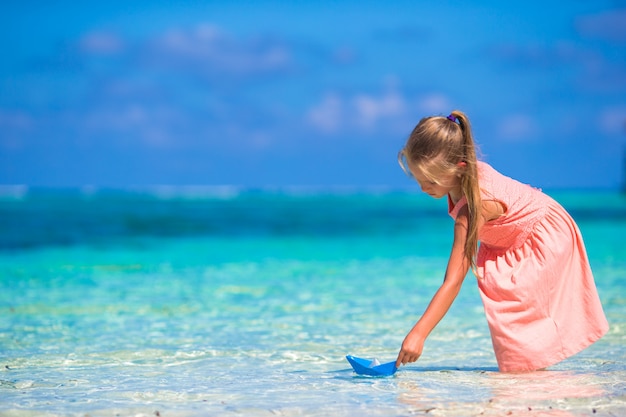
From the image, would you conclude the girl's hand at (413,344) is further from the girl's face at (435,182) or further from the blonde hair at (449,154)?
the girl's face at (435,182)

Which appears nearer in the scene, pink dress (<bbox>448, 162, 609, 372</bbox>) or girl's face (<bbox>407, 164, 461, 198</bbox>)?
girl's face (<bbox>407, 164, 461, 198</bbox>)

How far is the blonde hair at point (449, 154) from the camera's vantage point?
3186mm

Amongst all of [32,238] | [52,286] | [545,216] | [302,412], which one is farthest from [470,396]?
[32,238]

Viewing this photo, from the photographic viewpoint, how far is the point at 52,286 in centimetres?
859

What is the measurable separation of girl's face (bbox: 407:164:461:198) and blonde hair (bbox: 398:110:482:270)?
15 millimetres

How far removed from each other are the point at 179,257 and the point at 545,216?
10220mm

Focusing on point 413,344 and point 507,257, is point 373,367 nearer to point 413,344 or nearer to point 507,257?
point 413,344

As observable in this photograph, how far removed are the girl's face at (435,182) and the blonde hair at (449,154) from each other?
0.02m

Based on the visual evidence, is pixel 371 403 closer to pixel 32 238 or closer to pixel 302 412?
pixel 302 412

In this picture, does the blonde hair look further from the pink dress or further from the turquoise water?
the turquoise water

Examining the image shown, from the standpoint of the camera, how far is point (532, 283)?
3385 millimetres

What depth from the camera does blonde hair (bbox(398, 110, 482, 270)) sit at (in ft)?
10.5

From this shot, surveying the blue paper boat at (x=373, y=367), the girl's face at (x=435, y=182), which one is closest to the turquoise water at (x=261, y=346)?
the blue paper boat at (x=373, y=367)

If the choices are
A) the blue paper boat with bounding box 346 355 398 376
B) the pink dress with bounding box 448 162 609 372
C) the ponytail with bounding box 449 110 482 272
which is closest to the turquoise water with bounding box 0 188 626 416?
the blue paper boat with bounding box 346 355 398 376
